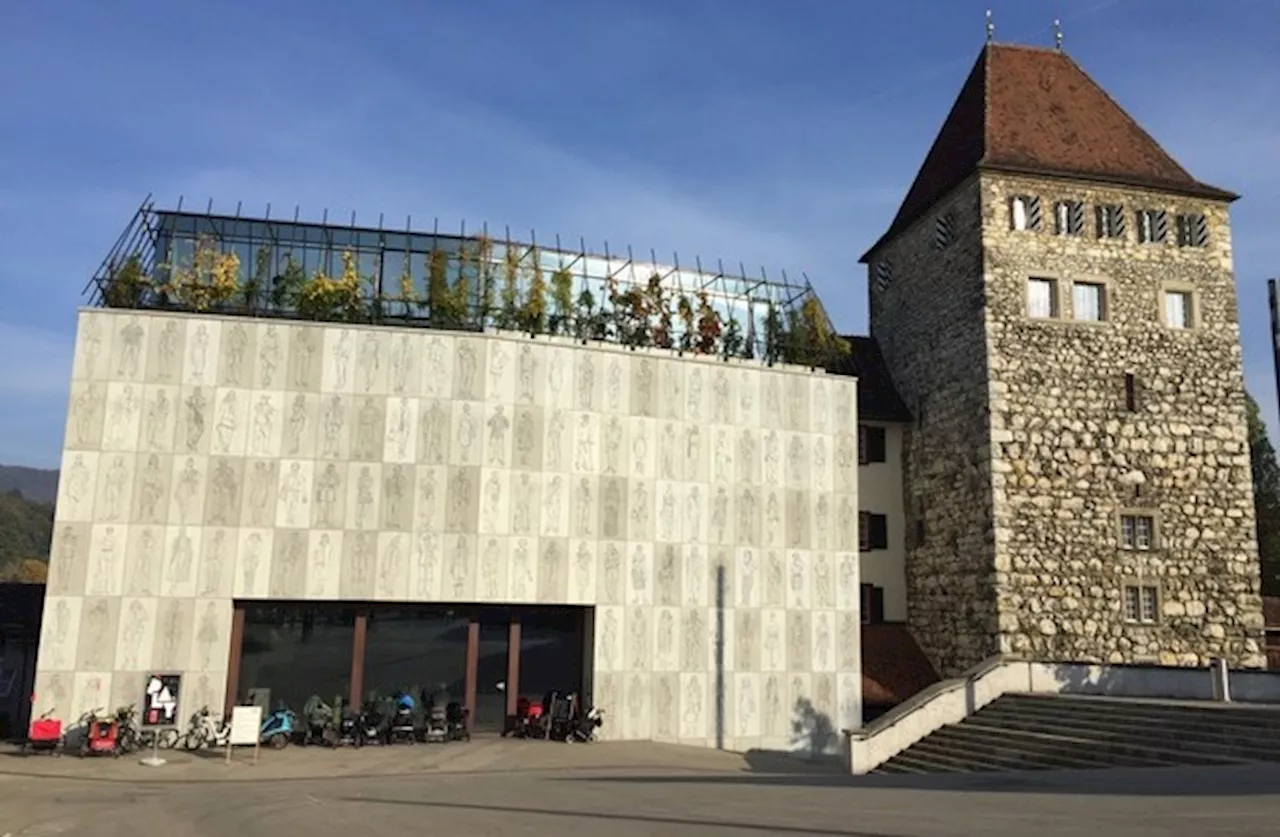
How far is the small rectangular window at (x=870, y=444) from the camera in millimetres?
30578

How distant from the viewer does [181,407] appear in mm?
20844

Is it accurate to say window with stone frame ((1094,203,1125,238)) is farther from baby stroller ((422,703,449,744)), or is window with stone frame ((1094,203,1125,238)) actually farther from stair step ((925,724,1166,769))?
baby stroller ((422,703,449,744))

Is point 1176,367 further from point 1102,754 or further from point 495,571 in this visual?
point 495,571

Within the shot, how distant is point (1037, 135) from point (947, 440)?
9369 millimetres

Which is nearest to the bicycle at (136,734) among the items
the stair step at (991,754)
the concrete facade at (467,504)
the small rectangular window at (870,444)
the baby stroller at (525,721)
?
the concrete facade at (467,504)

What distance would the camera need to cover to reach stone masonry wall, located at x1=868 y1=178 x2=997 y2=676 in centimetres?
2670

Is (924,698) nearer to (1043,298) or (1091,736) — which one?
(1091,736)

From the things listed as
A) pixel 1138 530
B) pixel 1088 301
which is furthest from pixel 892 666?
pixel 1088 301

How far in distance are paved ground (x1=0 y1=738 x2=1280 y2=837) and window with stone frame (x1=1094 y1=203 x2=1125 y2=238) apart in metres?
18.0

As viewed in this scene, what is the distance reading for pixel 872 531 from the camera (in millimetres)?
30031

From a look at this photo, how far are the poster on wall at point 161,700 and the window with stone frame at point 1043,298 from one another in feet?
74.3

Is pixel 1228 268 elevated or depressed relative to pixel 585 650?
elevated

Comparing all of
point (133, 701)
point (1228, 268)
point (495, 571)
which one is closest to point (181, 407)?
point (133, 701)

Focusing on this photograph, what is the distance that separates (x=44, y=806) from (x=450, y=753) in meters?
7.62
